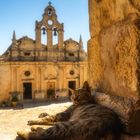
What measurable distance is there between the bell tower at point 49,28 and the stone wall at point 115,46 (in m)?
24.8

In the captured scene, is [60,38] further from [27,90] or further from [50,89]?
[27,90]

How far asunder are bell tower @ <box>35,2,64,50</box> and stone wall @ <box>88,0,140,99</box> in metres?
24.8

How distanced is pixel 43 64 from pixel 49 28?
391cm

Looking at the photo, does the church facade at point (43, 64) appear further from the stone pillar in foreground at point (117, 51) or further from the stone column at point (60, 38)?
the stone pillar in foreground at point (117, 51)

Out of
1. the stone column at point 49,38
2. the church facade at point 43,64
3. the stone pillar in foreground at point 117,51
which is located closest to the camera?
the stone pillar in foreground at point 117,51

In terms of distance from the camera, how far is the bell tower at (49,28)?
90.0ft

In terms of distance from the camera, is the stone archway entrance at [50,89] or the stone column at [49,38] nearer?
the stone archway entrance at [50,89]

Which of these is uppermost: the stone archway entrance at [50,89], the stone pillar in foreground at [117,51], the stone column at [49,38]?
the stone column at [49,38]

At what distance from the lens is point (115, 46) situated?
2336mm

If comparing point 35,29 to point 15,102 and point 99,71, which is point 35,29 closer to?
point 15,102

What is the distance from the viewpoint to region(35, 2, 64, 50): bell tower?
2742cm

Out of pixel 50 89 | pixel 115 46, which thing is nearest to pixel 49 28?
pixel 50 89

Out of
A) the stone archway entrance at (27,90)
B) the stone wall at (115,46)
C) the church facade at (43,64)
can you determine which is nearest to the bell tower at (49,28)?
the church facade at (43,64)

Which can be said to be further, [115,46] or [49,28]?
[49,28]
